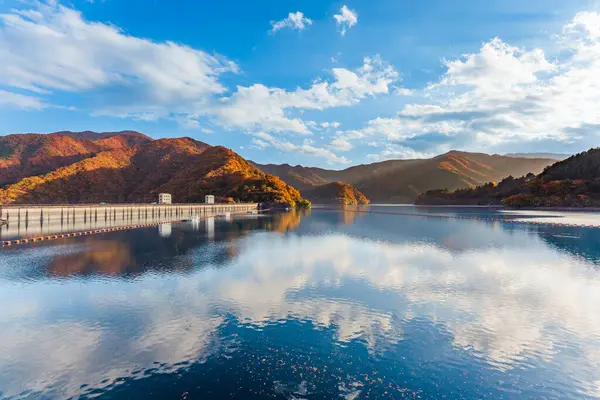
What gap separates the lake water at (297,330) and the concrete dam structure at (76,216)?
4363cm

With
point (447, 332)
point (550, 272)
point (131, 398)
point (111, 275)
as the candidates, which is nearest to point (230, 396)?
point (131, 398)

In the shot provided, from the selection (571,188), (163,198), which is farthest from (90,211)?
(571,188)

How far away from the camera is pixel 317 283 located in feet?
80.3

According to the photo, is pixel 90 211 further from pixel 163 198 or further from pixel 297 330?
pixel 297 330

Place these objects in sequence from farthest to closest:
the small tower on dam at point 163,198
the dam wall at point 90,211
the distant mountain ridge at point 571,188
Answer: the small tower on dam at point 163,198
the distant mountain ridge at point 571,188
the dam wall at point 90,211

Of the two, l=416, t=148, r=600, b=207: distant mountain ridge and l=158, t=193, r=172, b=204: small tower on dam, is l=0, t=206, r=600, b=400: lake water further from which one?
l=416, t=148, r=600, b=207: distant mountain ridge

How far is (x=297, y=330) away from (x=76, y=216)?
367ft

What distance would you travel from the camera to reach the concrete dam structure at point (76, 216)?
67000 millimetres

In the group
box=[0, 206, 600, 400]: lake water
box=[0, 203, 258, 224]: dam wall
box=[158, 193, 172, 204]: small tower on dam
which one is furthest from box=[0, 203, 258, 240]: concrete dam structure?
box=[0, 206, 600, 400]: lake water

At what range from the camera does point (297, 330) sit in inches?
607

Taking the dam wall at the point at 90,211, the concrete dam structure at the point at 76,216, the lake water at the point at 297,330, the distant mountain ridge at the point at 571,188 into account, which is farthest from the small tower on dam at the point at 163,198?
the distant mountain ridge at the point at 571,188

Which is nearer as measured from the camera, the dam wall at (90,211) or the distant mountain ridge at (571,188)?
the dam wall at (90,211)

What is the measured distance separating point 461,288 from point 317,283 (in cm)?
1003

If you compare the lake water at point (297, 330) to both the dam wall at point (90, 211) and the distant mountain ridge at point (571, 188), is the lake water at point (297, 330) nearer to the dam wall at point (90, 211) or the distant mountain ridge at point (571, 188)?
the dam wall at point (90, 211)
